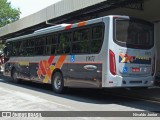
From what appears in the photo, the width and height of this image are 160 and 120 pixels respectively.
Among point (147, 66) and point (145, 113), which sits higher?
point (147, 66)

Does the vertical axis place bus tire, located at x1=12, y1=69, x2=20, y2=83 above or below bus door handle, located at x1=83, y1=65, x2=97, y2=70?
below

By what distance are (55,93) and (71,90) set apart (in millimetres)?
1117

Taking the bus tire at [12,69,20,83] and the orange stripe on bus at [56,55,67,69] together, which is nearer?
the orange stripe on bus at [56,55,67,69]

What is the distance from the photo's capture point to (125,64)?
12.4 metres

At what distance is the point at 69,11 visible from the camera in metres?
21.1

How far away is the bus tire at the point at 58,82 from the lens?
49.0 feet

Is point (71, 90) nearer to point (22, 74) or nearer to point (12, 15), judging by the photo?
point (22, 74)

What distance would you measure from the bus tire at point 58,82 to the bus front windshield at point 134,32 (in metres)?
3.64

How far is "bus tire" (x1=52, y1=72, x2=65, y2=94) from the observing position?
1494 centimetres

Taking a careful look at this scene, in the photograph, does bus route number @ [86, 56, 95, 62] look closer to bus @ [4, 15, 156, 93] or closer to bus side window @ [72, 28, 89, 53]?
bus @ [4, 15, 156, 93]

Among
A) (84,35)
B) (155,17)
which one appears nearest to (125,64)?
(84,35)

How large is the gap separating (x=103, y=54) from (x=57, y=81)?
3782 mm

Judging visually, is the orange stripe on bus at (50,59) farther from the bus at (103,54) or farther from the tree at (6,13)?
the tree at (6,13)

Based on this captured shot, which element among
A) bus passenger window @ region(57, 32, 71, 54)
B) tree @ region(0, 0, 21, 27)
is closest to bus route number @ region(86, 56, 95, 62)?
bus passenger window @ region(57, 32, 71, 54)
